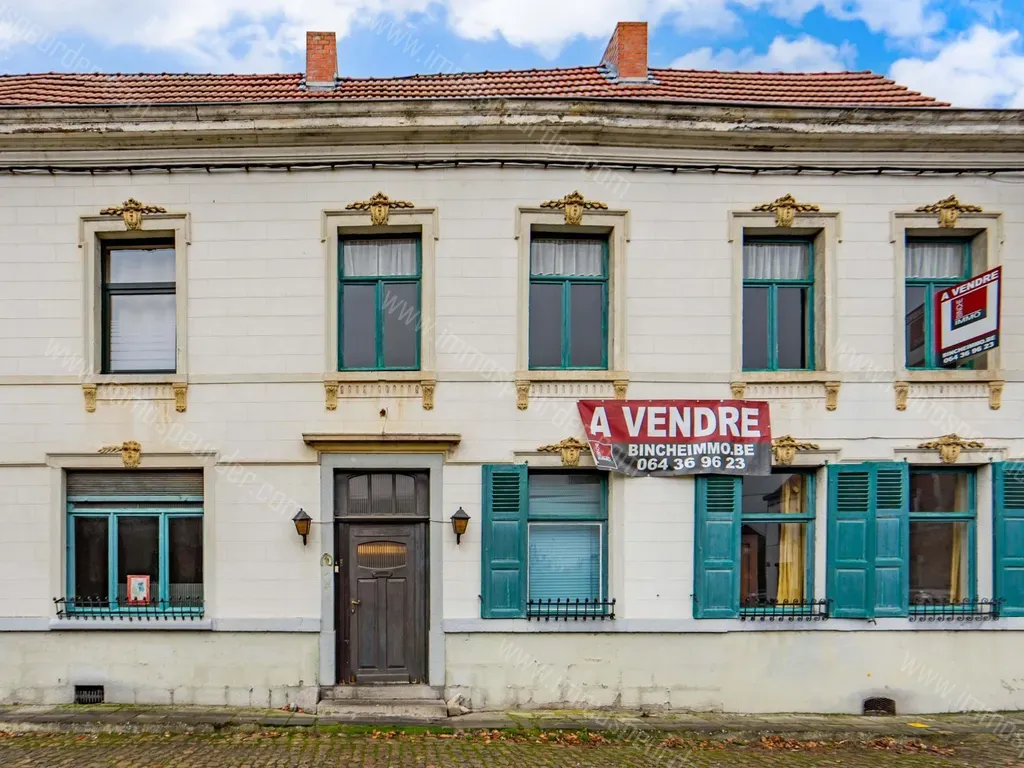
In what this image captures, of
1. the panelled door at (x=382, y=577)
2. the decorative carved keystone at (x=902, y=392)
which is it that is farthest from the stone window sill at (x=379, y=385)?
the decorative carved keystone at (x=902, y=392)

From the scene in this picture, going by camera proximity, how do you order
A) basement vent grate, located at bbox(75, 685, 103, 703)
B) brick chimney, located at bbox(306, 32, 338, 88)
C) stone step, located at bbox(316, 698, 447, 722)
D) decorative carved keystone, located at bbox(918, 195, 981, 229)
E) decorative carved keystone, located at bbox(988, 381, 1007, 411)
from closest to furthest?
stone step, located at bbox(316, 698, 447, 722)
basement vent grate, located at bbox(75, 685, 103, 703)
decorative carved keystone, located at bbox(988, 381, 1007, 411)
decorative carved keystone, located at bbox(918, 195, 981, 229)
brick chimney, located at bbox(306, 32, 338, 88)

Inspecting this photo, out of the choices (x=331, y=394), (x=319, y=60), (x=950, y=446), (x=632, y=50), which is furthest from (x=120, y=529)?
(x=950, y=446)

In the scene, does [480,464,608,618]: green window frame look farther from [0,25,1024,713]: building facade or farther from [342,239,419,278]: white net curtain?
[342,239,419,278]: white net curtain

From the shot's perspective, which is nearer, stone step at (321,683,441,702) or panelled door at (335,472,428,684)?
stone step at (321,683,441,702)

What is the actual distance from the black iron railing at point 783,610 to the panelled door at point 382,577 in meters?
3.93

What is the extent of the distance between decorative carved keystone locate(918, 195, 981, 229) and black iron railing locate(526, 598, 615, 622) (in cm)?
615

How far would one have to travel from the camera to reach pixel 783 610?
7.75m

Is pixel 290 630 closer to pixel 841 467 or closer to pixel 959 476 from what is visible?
pixel 841 467

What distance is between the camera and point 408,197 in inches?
304

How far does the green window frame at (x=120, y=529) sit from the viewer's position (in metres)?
7.69

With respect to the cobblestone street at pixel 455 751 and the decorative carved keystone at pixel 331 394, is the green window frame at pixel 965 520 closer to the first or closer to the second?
the cobblestone street at pixel 455 751

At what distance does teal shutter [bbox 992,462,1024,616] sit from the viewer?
25.1 ft

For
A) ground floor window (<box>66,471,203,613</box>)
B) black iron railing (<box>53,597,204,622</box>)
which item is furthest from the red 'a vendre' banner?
black iron railing (<box>53,597,204,622</box>)

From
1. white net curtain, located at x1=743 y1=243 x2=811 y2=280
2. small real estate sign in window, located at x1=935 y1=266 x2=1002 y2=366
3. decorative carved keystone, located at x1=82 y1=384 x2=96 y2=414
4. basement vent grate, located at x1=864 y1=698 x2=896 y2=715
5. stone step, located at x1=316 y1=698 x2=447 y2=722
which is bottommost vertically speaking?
basement vent grate, located at x1=864 y1=698 x2=896 y2=715
